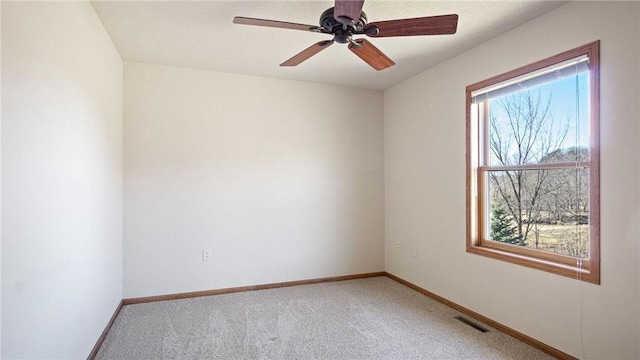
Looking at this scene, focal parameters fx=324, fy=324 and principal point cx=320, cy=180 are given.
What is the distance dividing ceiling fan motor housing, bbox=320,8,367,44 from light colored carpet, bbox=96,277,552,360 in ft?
7.27

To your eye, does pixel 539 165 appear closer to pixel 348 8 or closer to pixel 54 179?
pixel 348 8

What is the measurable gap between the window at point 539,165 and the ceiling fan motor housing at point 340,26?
145 cm

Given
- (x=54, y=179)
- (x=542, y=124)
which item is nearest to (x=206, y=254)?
(x=54, y=179)

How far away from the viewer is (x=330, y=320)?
9.64 ft

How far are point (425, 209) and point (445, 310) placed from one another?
1.06 m

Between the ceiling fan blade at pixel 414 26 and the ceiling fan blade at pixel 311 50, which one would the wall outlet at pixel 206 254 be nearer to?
the ceiling fan blade at pixel 311 50

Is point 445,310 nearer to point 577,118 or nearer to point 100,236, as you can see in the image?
point 577,118

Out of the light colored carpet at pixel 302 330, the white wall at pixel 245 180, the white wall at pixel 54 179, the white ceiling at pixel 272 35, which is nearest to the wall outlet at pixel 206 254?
the white wall at pixel 245 180

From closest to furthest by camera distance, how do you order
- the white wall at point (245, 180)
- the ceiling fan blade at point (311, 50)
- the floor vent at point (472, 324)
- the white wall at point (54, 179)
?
the white wall at point (54, 179)
the ceiling fan blade at point (311, 50)
the floor vent at point (472, 324)
the white wall at point (245, 180)

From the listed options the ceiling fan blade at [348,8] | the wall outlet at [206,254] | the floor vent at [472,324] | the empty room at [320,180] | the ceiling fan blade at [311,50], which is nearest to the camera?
the ceiling fan blade at [348,8]

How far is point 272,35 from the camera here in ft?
8.96

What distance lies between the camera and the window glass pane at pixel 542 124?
7.38 ft

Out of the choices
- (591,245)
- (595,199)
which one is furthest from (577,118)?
(591,245)

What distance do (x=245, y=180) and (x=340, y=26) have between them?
2233 millimetres
